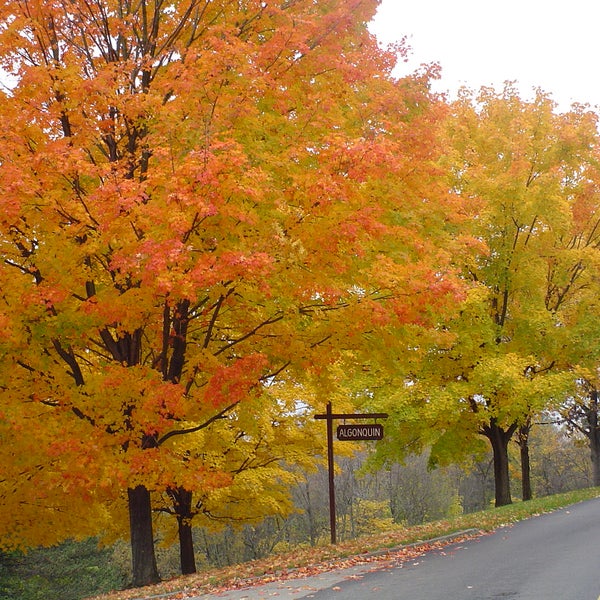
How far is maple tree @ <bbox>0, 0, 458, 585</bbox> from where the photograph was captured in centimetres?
936

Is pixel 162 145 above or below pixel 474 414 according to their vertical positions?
above

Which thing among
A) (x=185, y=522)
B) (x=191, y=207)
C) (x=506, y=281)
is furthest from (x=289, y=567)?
(x=506, y=281)

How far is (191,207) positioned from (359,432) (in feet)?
22.2

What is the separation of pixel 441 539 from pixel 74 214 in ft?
29.3

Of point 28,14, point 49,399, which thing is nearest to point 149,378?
point 49,399

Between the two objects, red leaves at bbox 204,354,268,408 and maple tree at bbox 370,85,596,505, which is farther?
maple tree at bbox 370,85,596,505

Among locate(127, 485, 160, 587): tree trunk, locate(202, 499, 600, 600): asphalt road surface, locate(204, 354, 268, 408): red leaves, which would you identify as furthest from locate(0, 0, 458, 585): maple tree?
locate(202, 499, 600, 600): asphalt road surface

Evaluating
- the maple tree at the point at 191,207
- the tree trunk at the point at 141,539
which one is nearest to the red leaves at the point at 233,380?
the maple tree at the point at 191,207

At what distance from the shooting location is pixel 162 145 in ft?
34.4

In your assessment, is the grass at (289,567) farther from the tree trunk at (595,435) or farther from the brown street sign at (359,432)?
the tree trunk at (595,435)

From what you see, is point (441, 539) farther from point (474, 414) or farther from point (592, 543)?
point (474, 414)

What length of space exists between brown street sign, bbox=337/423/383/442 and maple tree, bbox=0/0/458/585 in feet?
6.89

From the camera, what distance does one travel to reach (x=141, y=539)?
13.2 metres

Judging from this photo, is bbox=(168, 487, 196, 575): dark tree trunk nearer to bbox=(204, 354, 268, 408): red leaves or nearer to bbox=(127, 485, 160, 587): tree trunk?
bbox=(127, 485, 160, 587): tree trunk
